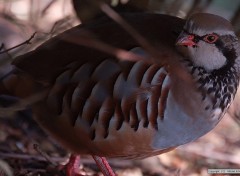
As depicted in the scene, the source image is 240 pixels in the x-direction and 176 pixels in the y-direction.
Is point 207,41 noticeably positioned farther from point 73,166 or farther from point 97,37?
point 73,166

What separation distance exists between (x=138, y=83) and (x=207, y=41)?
0.37 m

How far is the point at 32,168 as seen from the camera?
3.79m

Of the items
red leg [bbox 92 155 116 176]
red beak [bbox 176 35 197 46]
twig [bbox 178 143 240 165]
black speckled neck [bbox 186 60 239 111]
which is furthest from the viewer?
twig [bbox 178 143 240 165]

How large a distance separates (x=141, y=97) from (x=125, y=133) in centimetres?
19

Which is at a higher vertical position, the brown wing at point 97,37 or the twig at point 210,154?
the brown wing at point 97,37

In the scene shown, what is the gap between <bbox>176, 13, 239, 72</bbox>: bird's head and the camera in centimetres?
306

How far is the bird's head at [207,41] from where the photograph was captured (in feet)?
10.1

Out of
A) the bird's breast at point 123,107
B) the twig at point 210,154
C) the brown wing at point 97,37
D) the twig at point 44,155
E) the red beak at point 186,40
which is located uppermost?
the red beak at point 186,40

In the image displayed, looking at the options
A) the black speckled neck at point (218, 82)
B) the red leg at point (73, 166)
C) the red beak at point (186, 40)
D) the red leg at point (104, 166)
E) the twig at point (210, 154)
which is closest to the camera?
the red beak at point (186, 40)

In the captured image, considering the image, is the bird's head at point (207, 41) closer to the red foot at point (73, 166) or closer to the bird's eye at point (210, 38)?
A: the bird's eye at point (210, 38)

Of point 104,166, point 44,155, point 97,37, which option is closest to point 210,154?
point 104,166

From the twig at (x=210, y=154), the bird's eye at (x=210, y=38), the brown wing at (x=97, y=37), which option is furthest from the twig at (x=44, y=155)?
the bird's eye at (x=210, y=38)

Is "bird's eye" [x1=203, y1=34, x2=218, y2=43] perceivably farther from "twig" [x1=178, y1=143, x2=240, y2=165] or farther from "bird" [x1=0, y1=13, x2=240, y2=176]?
"twig" [x1=178, y1=143, x2=240, y2=165]

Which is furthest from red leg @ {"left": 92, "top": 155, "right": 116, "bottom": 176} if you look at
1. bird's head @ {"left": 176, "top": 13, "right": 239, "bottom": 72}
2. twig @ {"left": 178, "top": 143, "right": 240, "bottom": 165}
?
bird's head @ {"left": 176, "top": 13, "right": 239, "bottom": 72}
